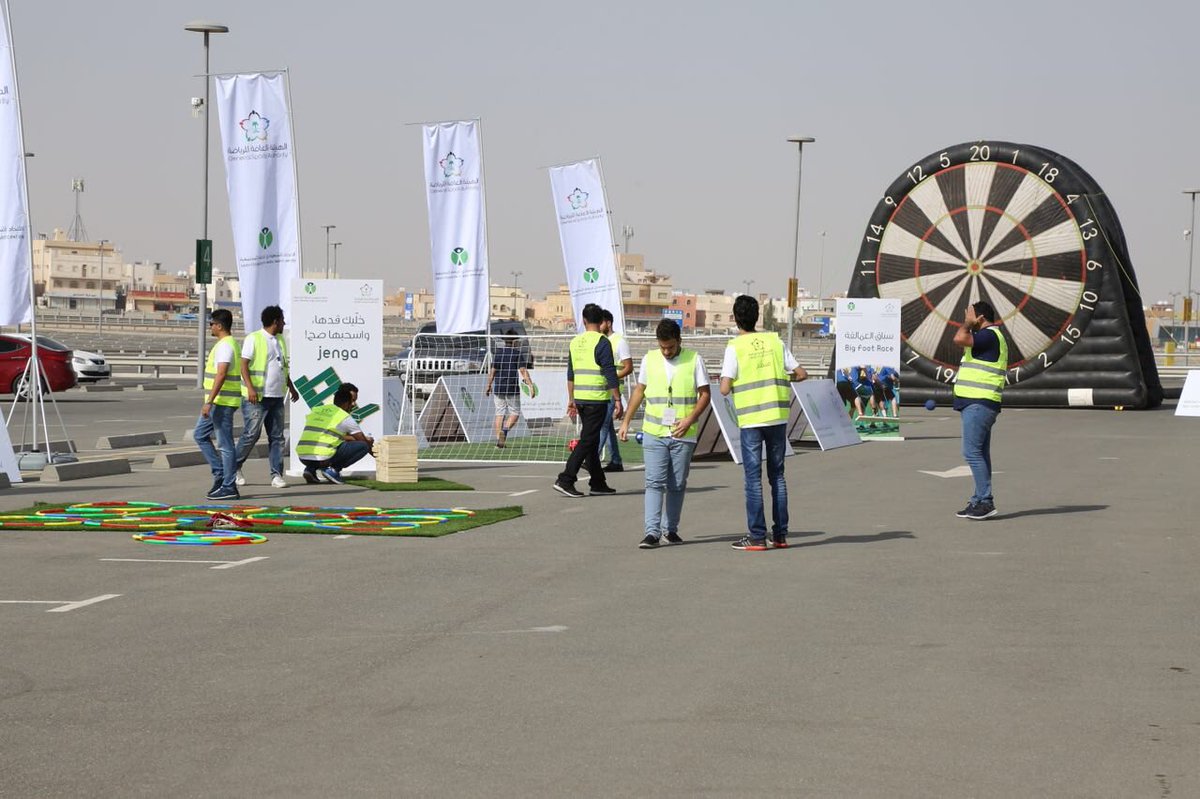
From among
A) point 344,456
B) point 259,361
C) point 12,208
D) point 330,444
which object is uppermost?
point 12,208

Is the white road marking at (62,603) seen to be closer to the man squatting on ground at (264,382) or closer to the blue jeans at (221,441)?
the blue jeans at (221,441)

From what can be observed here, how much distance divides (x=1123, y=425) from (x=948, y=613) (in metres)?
23.3

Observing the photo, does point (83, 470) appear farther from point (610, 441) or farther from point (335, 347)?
point (610, 441)

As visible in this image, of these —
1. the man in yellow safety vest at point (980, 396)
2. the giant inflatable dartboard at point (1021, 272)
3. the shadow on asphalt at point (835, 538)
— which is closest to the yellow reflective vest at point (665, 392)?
the shadow on asphalt at point (835, 538)

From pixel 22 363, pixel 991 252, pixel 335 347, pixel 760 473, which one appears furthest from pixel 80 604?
pixel 991 252

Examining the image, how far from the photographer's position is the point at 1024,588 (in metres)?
10.0

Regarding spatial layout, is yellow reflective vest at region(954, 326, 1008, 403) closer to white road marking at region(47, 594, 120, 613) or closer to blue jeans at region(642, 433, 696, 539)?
blue jeans at region(642, 433, 696, 539)

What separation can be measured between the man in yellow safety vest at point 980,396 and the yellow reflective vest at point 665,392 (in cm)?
306

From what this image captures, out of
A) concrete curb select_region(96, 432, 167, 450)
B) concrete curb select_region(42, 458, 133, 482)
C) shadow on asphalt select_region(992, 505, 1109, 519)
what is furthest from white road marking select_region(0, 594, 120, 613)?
concrete curb select_region(96, 432, 167, 450)

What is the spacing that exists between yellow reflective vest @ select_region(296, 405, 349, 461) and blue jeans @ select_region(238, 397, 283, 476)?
0.42 metres

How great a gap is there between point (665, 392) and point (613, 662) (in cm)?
481

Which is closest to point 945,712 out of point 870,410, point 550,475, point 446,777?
point 446,777

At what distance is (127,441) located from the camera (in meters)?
23.0

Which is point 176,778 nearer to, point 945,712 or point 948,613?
point 945,712
